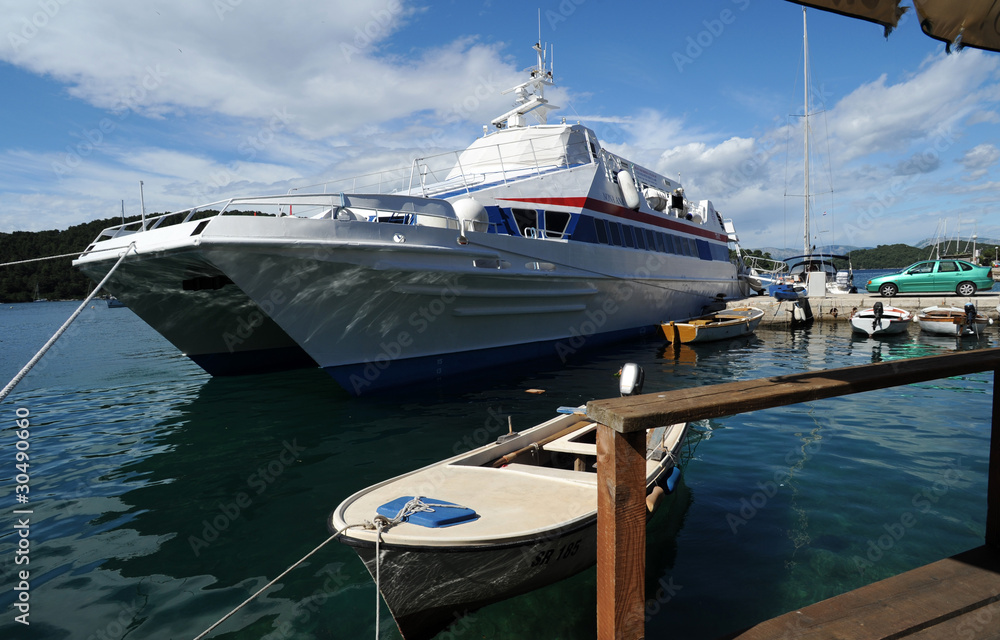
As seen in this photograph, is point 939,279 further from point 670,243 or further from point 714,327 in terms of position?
point 670,243

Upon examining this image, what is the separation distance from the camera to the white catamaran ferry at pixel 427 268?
7.84 m

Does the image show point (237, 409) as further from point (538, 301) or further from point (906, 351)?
point (906, 351)

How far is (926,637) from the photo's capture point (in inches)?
92.7

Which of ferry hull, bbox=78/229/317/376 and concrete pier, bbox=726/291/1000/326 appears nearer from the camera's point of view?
ferry hull, bbox=78/229/317/376

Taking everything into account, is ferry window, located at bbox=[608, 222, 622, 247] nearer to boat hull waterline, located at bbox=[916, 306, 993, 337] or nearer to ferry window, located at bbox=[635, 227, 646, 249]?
ferry window, located at bbox=[635, 227, 646, 249]

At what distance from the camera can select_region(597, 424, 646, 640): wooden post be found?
2.09 m

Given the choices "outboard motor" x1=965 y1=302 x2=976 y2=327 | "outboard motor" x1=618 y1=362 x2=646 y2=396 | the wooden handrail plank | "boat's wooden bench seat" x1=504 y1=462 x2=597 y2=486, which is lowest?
"boat's wooden bench seat" x1=504 y1=462 x2=597 y2=486

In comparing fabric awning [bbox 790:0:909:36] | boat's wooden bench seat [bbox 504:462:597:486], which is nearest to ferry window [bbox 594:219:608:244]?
boat's wooden bench seat [bbox 504:462:597:486]

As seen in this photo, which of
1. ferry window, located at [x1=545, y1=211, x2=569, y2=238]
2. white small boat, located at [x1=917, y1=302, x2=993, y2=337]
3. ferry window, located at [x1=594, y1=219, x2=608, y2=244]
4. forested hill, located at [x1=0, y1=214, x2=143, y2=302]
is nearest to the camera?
ferry window, located at [x1=545, y1=211, x2=569, y2=238]

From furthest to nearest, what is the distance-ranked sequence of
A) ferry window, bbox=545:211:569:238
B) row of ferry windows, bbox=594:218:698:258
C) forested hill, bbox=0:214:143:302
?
forested hill, bbox=0:214:143:302
row of ferry windows, bbox=594:218:698:258
ferry window, bbox=545:211:569:238

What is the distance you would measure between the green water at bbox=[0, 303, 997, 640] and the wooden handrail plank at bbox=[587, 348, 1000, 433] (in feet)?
6.39

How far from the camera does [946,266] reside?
2183 centimetres

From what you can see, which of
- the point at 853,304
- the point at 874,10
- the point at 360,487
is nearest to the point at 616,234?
the point at 360,487

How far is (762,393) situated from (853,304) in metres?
23.6
